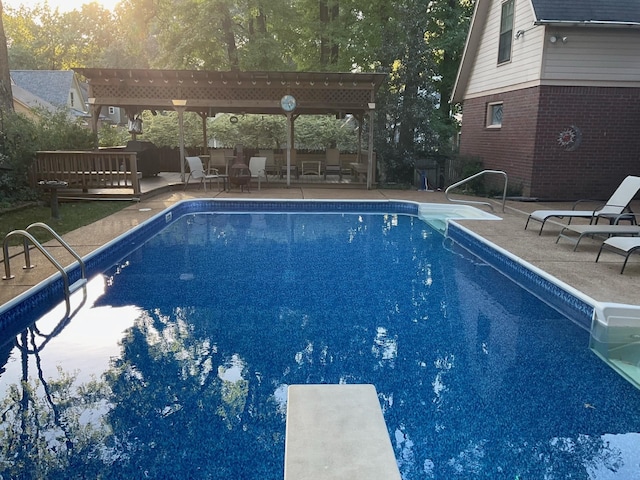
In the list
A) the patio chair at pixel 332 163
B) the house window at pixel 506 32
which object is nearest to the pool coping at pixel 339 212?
the patio chair at pixel 332 163

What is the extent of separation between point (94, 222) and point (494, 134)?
10207 mm

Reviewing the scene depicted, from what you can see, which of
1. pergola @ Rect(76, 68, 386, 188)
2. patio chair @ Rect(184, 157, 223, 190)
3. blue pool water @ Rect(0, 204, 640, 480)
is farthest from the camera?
pergola @ Rect(76, 68, 386, 188)

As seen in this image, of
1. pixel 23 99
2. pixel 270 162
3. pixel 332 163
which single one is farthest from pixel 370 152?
pixel 23 99

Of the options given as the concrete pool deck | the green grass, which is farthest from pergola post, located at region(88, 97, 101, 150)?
the green grass

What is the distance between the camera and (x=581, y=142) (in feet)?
36.9

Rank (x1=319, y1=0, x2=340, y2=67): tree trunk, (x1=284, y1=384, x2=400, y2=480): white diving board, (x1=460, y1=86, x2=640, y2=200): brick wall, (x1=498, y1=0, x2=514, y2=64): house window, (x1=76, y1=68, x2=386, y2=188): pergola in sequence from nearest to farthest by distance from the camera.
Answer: (x1=284, y1=384, x2=400, y2=480): white diving board < (x1=460, y1=86, x2=640, y2=200): brick wall < (x1=498, y1=0, x2=514, y2=64): house window < (x1=76, y1=68, x2=386, y2=188): pergola < (x1=319, y1=0, x2=340, y2=67): tree trunk

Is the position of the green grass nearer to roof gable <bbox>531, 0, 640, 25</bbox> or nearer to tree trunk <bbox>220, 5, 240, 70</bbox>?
roof gable <bbox>531, 0, 640, 25</bbox>

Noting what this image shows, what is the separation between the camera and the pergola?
1320 centimetres

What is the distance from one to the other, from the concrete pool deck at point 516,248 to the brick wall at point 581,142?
69 cm

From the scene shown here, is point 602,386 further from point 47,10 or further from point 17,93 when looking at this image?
point 47,10

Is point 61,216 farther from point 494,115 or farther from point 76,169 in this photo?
point 494,115

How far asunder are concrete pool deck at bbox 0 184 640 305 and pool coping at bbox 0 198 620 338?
11cm

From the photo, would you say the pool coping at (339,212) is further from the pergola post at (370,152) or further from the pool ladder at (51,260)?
the pergola post at (370,152)

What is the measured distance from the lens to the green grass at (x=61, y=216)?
299 inches
